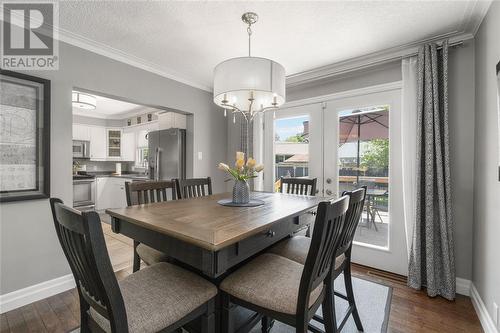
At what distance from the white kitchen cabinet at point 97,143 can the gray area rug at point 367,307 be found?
5.73 meters

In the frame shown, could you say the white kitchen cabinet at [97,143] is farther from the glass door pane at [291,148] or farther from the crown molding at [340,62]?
the glass door pane at [291,148]

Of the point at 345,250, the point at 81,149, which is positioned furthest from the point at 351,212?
the point at 81,149

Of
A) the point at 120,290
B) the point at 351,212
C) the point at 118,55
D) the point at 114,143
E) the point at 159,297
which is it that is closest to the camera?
the point at 120,290

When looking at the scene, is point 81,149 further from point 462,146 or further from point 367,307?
point 462,146

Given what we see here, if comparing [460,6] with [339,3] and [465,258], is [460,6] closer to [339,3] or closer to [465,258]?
[339,3]

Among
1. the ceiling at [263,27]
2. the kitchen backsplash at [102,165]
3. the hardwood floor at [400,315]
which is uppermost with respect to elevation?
the ceiling at [263,27]

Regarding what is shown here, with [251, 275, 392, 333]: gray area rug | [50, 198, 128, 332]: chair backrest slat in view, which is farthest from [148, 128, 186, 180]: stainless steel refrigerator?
[50, 198, 128, 332]: chair backrest slat

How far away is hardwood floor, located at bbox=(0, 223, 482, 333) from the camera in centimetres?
173

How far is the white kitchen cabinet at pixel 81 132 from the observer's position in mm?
5453

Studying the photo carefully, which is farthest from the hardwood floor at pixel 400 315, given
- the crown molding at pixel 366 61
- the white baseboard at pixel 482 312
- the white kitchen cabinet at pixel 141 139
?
the white kitchen cabinet at pixel 141 139

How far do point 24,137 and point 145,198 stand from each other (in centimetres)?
112

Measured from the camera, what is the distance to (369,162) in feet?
9.02

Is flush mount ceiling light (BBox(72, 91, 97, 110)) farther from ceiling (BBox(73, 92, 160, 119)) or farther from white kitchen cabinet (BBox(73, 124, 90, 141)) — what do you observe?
white kitchen cabinet (BBox(73, 124, 90, 141))

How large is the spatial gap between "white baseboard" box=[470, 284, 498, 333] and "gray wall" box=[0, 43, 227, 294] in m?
3.50
